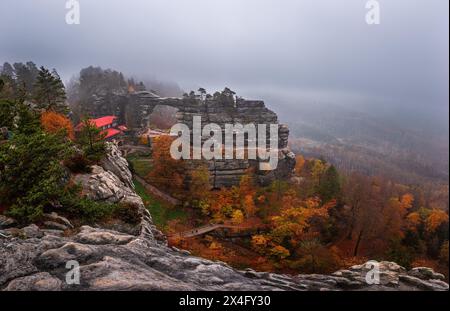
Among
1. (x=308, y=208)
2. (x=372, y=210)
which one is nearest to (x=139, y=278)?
(x=308, y=208)

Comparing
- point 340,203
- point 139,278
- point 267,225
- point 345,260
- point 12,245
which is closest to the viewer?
point 139,278

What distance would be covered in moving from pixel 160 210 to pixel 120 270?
14378mm

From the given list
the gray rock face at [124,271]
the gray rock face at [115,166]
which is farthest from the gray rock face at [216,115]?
the gray rock face at [124,271]

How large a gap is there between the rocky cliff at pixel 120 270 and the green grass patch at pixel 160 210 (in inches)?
402

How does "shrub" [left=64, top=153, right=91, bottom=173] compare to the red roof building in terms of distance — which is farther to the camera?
the red roof building

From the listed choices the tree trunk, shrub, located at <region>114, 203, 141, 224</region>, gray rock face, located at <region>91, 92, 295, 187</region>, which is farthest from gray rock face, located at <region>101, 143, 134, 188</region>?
the tree trunk

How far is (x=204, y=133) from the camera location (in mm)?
38688

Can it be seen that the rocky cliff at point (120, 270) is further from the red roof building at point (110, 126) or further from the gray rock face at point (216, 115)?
the gray rock face at point (216, 115)

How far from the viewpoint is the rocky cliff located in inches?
325

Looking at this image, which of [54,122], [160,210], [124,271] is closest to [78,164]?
[54,122]

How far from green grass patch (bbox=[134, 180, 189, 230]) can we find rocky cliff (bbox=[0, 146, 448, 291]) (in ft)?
33.5

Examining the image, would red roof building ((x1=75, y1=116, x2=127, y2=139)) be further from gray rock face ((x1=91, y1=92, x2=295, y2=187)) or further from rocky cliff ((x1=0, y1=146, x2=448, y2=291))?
rocky cliff ((x1=0, y1=146, x2=448, y2=291))
